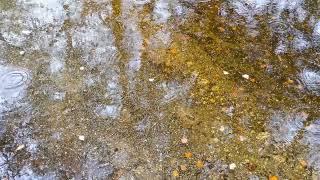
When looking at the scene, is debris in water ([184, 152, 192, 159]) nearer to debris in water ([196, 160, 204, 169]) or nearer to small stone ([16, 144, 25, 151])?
debris in water ([196, 160, 204, 169])

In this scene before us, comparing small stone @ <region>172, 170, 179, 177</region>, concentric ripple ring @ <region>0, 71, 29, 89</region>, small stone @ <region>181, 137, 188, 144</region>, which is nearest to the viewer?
small stone @ <region>172, 170, 179, 177</region>

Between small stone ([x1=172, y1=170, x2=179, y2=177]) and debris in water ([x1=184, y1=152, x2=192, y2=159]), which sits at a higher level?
debris in water ([x1=184, y1=152, x2=192, y2=159])

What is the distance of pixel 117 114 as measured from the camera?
3.98 m

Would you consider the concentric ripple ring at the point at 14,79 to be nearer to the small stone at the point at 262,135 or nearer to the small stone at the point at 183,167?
the small stone at the point at 183,167

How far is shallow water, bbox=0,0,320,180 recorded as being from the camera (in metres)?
3.55

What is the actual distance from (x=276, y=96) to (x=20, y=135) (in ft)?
9.68

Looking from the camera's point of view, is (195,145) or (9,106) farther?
(9,106)

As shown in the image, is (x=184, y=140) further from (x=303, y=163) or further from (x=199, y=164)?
(x=303, y=163)

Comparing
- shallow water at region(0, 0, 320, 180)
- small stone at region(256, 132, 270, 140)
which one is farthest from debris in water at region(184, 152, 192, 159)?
small stone at region(256, 132, 270, 140)

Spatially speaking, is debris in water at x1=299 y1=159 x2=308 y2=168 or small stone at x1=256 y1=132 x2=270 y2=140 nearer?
debris in water at x1=299 y1=159 x2=308 y2=168

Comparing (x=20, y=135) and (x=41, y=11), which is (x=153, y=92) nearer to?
(x=20, y=135)

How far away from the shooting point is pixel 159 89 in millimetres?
4246

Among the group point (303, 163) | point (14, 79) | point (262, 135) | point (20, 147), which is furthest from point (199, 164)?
point (14, 79)

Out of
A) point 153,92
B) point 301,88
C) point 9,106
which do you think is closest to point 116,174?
point 153,92
